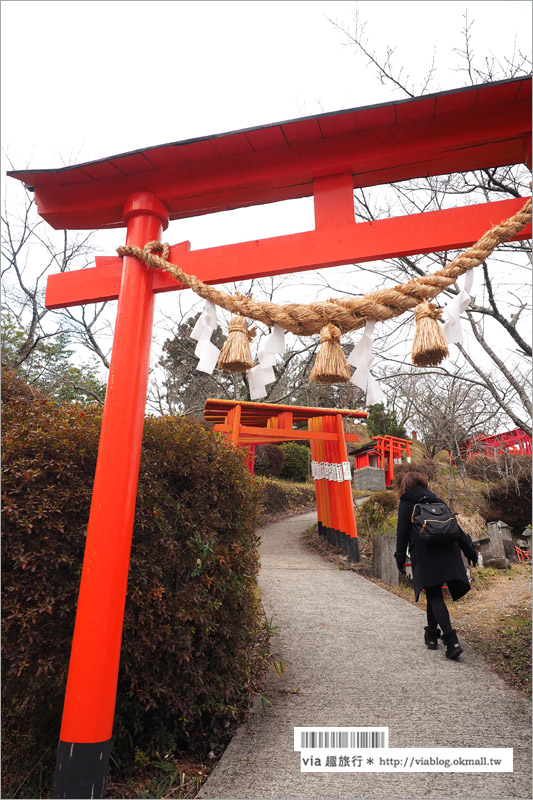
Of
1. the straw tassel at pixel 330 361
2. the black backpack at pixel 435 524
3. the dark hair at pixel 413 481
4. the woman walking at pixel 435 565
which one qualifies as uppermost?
the straw tassel at pixel 330 361

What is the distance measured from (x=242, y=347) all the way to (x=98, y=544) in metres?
1.22

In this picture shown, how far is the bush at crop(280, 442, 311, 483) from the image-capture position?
56.6 feet

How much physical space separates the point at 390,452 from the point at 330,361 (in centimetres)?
1476

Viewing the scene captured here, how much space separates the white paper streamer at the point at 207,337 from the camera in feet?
8.25

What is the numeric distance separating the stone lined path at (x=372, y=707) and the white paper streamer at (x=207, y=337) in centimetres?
215

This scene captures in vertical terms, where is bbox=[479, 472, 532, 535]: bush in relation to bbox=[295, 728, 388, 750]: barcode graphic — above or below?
above

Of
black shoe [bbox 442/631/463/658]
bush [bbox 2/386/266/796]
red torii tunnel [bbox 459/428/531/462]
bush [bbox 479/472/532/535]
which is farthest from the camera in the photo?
bush [bbox 479/472/532/535]

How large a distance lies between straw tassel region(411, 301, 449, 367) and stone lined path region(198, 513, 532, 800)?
2066 millimetres

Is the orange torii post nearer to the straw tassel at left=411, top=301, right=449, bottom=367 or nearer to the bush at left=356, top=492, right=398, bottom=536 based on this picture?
the bush at left=356, top=492, right=398, bottom=536

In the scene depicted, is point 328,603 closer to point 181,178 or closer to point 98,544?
point 98,544

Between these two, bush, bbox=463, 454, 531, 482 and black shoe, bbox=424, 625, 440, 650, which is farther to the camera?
bush, bbox=463, 454, 531, 482

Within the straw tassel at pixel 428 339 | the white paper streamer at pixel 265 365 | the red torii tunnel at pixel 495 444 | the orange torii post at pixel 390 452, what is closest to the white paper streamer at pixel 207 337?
the white paper streamer at pixel 265 365

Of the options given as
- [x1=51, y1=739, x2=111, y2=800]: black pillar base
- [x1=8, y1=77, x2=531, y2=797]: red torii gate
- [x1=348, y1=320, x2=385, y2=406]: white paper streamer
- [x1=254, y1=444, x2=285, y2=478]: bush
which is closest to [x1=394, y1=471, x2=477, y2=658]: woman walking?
[x1=348, y1=320, x2=385, y2=406]: white paper streamer

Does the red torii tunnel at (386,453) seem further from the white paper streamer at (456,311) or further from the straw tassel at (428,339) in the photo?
the straw tassel at (428,339)
